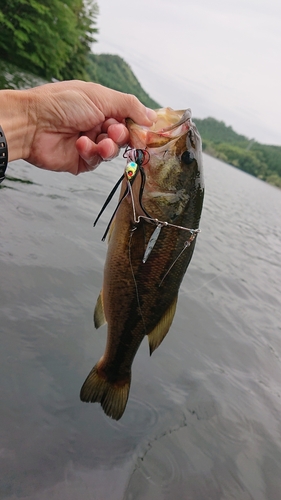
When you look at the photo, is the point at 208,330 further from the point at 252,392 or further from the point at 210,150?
the point at 210,150

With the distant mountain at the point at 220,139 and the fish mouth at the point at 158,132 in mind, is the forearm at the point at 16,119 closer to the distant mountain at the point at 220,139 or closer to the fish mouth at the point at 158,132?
the fish mouth at the point at 158,132

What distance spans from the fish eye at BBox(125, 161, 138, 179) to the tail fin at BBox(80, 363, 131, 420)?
1439 millimetres

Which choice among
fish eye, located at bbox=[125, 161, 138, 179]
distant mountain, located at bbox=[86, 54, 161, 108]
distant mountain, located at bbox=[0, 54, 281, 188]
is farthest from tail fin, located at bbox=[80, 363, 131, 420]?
distant mountain, located at bbox=[86, 54, 161, 108]

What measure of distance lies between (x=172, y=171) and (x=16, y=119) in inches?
49.8

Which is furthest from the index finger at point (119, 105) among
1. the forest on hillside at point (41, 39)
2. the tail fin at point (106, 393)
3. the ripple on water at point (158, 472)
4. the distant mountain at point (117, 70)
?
the distant mountain at point (117, 70)

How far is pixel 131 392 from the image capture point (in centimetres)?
344

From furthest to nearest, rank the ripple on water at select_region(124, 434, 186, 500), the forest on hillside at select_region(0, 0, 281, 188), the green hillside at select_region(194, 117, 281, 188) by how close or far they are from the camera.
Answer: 1. the green hillside at select_region(194, 117, 281, 188)
2. the forest on hillside at select_region(0, 0, 281, 188)
3. the ripple on water at select_region(124, 434, 186, 500)

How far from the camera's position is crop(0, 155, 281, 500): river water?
101 inches

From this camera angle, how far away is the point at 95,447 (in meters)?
2.74

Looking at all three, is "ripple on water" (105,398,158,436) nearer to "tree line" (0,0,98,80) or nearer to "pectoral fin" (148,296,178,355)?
"pectoral fin" (148,296,178,355)

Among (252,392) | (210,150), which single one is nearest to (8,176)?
(252,392)

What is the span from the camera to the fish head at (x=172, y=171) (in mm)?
2160

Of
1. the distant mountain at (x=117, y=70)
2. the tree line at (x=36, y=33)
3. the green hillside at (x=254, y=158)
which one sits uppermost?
the distant mountain at (x=117, y=70)

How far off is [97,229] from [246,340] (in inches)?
139
